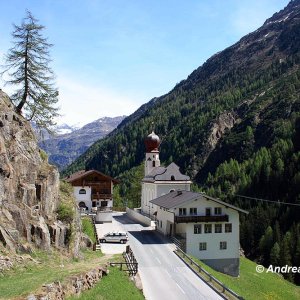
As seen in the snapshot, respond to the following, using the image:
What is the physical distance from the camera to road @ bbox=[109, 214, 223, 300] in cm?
3488

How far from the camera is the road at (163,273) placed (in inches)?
1373

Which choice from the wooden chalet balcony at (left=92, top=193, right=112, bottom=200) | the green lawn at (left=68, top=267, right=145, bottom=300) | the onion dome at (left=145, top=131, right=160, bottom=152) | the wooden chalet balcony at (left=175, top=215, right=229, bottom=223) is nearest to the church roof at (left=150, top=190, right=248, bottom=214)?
the wooden chalet balcony at (left=175, top=215, right=229, bottom=223)

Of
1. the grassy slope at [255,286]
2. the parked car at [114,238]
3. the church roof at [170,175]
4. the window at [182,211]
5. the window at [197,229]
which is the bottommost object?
the grassy slope at [255,286]

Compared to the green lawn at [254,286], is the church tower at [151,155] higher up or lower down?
higher up

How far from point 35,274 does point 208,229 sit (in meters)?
33.4

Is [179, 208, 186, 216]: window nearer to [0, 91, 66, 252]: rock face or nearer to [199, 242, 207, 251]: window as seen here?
[199, 242, 207, 251]: window

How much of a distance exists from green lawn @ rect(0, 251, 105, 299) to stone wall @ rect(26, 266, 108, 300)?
0.51 metres

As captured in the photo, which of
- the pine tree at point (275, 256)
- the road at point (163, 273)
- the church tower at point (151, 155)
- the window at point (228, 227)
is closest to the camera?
the road at point (163, 273)

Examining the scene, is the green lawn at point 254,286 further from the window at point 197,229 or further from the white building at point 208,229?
the window at point 197,229

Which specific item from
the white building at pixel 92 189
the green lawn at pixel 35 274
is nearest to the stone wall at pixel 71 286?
the green lawn at pixel 35 274

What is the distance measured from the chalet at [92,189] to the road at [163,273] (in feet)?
104

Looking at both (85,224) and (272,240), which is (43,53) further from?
(272,240)

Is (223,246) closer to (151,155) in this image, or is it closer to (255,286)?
(255,286)

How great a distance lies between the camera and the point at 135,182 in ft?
365
